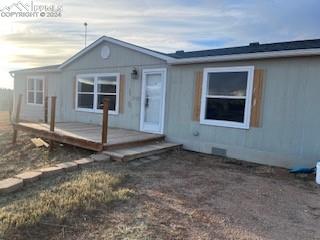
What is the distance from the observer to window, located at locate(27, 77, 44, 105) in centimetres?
1286

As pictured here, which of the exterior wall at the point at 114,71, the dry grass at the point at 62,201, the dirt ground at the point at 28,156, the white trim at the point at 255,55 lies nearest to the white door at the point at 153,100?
the exterior wall at the point at 114,71

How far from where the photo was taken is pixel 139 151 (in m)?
6.55

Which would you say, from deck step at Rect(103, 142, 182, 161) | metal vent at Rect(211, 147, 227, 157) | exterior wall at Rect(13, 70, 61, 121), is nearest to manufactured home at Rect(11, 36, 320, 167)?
metal vent at Rect(211, 147, 227, 157)

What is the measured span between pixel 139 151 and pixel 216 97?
2501 mm

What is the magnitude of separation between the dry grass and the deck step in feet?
4.34

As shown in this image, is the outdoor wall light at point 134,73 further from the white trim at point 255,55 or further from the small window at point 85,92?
the small window at point 85,92

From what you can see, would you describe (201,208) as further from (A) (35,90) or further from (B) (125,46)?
(A) (35,90)

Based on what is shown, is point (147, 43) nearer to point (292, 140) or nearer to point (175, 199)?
point (292, 140)

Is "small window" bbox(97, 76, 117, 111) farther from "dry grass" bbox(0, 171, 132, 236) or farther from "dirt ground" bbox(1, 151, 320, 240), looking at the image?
"dry grass" bbox(0, 171, 132, 236)

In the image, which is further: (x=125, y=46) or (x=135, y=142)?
(x=125, y=46)

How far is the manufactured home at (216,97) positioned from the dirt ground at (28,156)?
2.31 m

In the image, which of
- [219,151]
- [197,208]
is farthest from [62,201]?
[219,151]

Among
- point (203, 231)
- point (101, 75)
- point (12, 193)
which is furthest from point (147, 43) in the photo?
point (203, 231)

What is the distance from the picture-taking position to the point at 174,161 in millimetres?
6430
